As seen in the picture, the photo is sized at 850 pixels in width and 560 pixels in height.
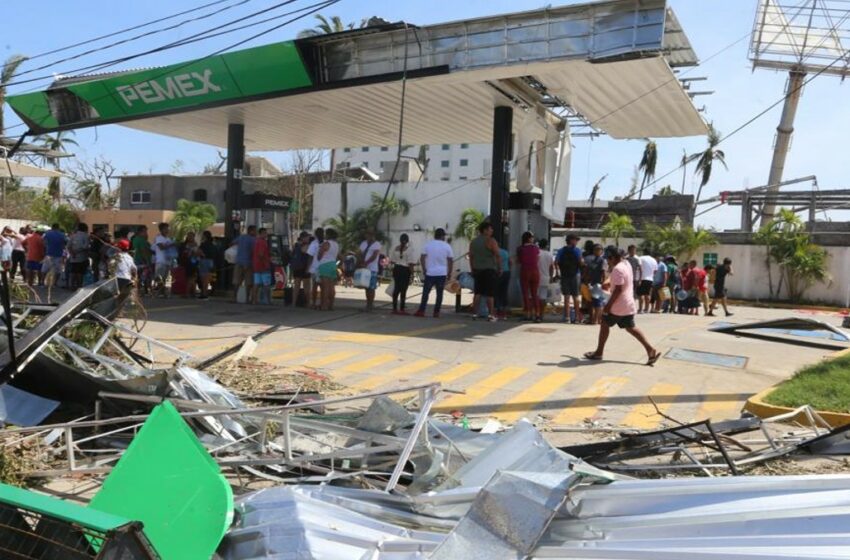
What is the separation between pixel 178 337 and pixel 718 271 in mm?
13997

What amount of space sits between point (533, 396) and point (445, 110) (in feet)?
31.7

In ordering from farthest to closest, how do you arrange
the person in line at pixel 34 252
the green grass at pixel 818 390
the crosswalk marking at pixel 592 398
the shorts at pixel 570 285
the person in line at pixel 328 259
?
the person in line at pixel 34 252 < the person in line at pixel 328 259 < the shorts at pixel 570 285 < the green grass at pixel 818 390 < the crosswalk marking at pixel 592 398

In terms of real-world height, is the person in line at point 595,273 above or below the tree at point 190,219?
below

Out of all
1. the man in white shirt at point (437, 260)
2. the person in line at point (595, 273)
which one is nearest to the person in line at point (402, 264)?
the man in white shirt at point (437, 260)

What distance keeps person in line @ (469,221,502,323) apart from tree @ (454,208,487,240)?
20.0m

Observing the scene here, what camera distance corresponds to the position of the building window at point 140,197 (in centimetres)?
4544

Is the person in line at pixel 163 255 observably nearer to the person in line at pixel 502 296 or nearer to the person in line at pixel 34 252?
the person in line at pixel 34 252

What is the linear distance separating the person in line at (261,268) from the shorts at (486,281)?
449cm

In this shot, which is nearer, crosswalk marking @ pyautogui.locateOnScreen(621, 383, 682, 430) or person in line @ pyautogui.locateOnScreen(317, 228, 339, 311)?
crosswalk marking @ pyautogui.locateOnScreen(621, 383, 682, 430)

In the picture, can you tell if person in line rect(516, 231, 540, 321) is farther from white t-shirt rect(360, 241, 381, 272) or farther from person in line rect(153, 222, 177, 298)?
person in line rect(153, 222, 177, 298)

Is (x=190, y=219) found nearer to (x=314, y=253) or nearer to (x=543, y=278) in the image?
(x=314, y=253)

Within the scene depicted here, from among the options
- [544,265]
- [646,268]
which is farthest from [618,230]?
[544,265]

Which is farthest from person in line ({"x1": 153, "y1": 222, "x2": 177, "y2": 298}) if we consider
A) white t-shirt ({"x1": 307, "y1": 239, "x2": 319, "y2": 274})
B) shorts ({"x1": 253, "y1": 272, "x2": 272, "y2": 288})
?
white t-shirt ({"x1": 307, "y1": 239, "x2": 319, "y2": 274})

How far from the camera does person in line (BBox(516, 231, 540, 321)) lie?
12305mm
